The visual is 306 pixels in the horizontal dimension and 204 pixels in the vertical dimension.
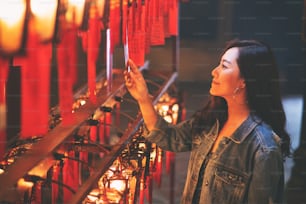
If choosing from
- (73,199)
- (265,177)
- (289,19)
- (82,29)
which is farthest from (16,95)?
(289,19)

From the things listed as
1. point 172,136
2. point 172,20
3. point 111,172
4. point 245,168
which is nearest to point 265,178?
point 245,168

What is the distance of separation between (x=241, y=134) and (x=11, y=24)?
4.55 feet

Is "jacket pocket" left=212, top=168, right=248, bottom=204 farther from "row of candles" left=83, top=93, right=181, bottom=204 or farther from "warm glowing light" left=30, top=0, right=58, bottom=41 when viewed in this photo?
"warm glowing light" left=30, top=0, right=58, bottom=41

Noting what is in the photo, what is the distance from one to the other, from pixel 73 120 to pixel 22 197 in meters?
0.94

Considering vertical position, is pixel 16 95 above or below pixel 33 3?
below

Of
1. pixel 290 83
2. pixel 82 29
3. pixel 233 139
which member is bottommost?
pixel 290 83

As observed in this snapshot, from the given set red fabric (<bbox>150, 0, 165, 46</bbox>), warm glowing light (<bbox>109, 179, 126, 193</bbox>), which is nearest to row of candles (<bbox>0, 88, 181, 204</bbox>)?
warm glowing light (<bbox>109, 179, 126, 193</bbox>)

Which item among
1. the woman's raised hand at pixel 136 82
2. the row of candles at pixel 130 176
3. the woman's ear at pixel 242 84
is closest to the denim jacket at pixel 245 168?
the woman's ear at pixel 242 84

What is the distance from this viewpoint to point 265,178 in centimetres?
302

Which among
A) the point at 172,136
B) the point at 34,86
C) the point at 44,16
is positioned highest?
the point at 44,16

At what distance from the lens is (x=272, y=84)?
3115 millimetres

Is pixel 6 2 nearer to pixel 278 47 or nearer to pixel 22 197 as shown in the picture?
pixel 22 197

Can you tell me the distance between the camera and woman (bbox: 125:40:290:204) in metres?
3.07

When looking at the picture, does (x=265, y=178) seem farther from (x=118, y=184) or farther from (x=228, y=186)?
(x=118, y=184)
